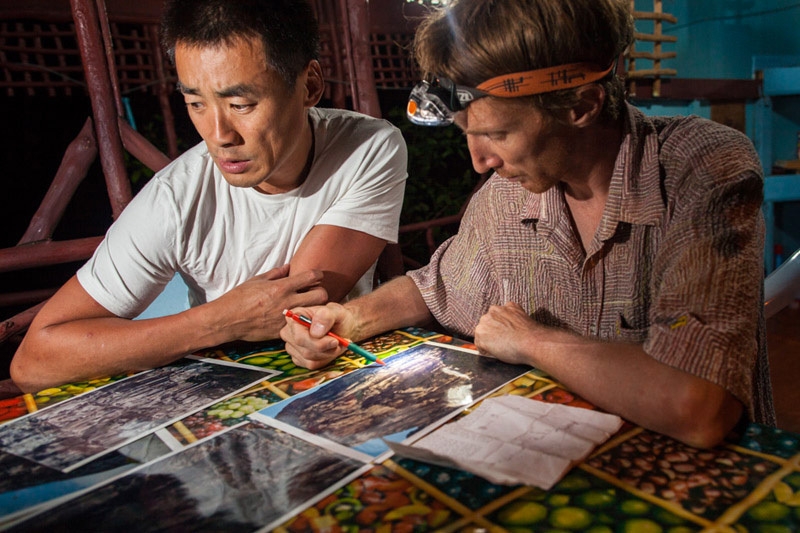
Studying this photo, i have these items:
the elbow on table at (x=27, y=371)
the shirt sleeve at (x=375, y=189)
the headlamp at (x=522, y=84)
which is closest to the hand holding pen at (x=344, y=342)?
the shirt sleeve at (x=375, y=189)

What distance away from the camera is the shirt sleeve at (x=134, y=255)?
199cm

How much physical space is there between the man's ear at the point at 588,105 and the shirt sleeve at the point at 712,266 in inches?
9.2

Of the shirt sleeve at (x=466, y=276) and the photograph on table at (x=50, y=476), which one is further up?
the shirt sleeve at (x=466, y=276)

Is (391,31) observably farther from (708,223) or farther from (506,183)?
(708,223)

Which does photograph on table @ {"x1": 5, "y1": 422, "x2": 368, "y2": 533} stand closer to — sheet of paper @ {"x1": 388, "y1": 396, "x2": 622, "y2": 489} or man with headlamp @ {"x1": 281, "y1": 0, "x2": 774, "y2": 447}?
sheet of paper @ {"x1": 388, "y1": 396, "x2": 622, "y2": 489}

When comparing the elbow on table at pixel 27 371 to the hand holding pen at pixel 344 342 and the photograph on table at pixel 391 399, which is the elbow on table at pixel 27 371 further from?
the photograph on table at pixel 391 399

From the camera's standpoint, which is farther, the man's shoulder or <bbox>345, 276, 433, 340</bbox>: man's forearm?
the man's shoulder

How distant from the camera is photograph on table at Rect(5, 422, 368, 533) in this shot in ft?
3.15

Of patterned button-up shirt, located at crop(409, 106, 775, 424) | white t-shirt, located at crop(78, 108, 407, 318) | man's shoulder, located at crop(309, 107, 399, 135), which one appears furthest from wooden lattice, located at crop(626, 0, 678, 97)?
patterned button-up shirt, located at crop(409, 106, 775, 424)

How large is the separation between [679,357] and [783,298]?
191 centimetres

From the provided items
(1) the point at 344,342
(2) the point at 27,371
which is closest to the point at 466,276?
(1) the point at 344,342

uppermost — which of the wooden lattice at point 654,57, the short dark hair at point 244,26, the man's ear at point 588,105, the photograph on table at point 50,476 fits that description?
the wooden lattice at point 654,57

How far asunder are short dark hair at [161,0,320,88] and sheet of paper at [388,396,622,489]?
133cm

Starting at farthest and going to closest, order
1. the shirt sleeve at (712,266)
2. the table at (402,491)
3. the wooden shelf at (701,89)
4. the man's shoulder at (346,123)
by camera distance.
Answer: the wooden shelf at (701,89)
the man's shoulder at (346,123)
the shirt sleeve at (712,266)
the table at (402,491)
